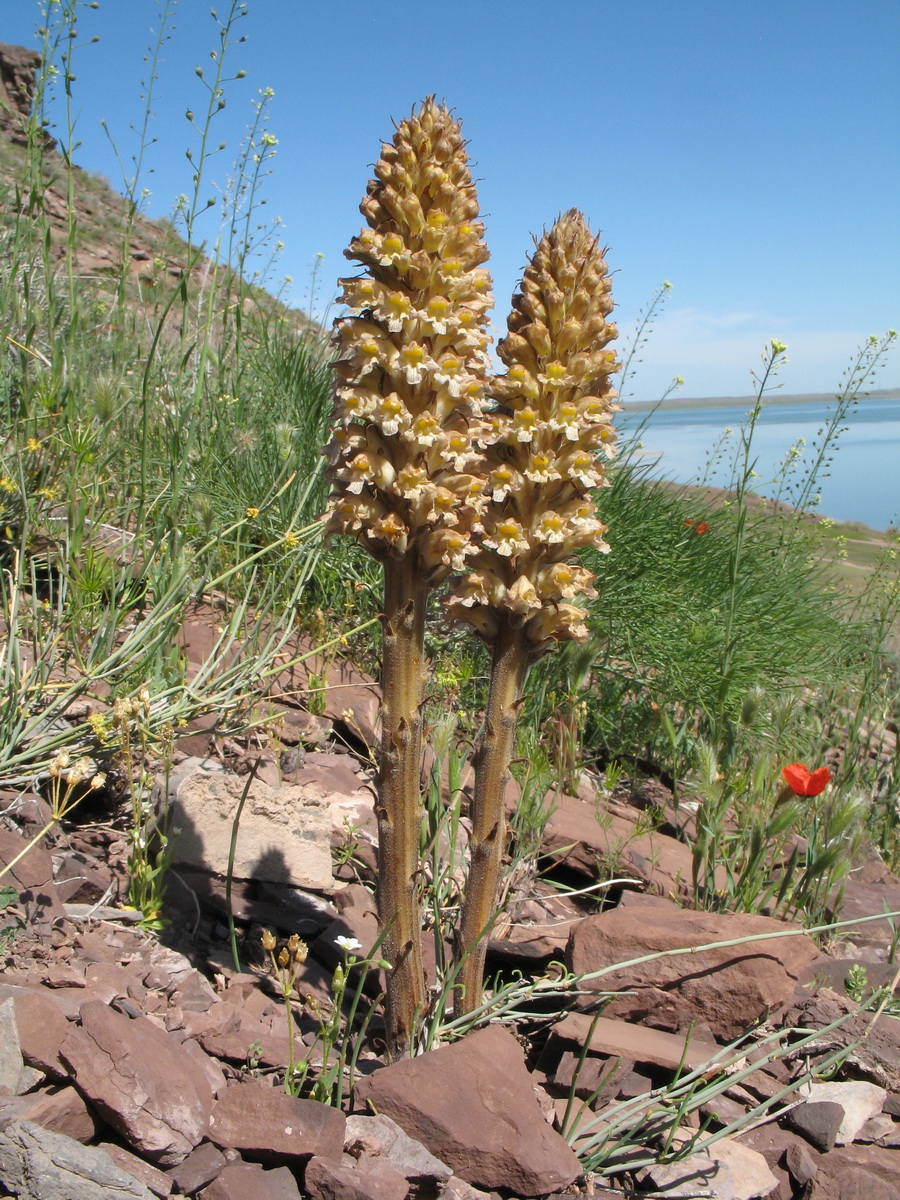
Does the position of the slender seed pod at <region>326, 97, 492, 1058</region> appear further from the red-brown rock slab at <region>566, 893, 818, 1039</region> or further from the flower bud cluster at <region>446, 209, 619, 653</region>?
the red-brown rock slab at <region>566, 893, 818, 1039</region>

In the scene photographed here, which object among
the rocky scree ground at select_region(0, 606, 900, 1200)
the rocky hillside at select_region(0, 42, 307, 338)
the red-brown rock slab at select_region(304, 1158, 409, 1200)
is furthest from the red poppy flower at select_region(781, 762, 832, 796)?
the rocky hillside at select_region(0, 42, 307, 338)

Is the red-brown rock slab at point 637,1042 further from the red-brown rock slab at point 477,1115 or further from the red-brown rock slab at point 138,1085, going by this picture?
the red-brown rock slab at point 138,1085

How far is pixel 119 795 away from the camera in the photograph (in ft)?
8.82

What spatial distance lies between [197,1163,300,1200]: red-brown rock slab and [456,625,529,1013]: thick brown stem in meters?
0.53

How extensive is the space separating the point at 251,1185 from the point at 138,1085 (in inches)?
10.3

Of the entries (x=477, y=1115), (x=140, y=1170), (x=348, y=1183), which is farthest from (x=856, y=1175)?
(x=140, y=1170)

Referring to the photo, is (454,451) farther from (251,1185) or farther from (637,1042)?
(637,1042)

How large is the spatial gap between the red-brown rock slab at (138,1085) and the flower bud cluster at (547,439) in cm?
104

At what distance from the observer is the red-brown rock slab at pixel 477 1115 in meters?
1.71

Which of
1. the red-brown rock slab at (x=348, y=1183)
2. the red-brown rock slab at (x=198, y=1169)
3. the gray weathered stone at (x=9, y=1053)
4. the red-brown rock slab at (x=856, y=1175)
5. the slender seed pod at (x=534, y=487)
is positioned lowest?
the red-brown rock slab at (x=856, y=1175)

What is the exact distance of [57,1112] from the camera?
1.51 meters

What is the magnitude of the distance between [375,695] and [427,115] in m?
2.60

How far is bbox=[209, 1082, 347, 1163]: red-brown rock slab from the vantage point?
1.60 metres

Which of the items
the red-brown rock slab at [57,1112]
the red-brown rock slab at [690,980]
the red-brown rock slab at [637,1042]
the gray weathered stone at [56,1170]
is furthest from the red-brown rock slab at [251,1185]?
the red-brown rock slab at [690,980]
